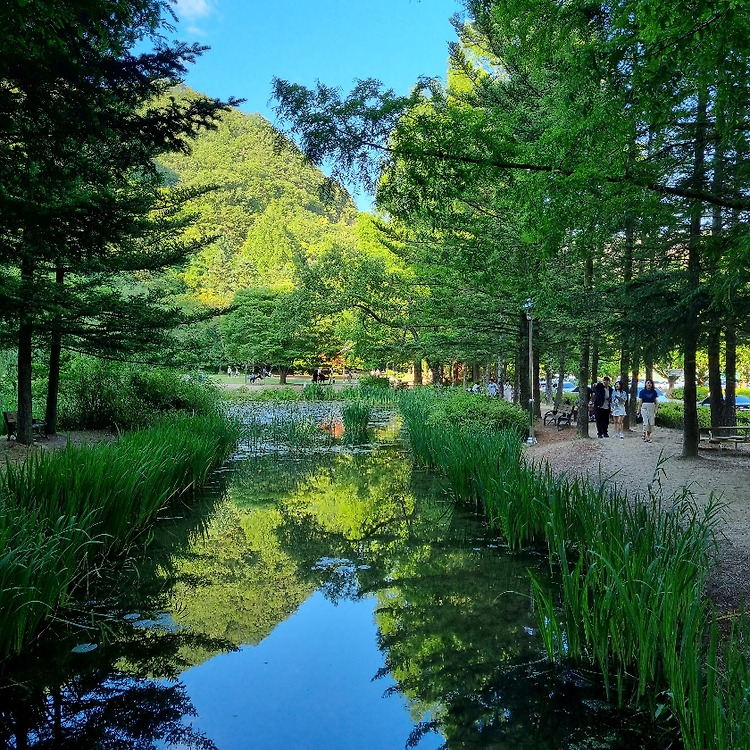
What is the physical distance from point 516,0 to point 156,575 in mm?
5393

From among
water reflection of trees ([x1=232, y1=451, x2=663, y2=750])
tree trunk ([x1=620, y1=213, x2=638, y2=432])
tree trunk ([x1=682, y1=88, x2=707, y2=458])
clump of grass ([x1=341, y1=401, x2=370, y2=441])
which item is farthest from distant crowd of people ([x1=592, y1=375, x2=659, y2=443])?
water reflection of trees ([x1=232, y1=451, x2=663, y2=750])

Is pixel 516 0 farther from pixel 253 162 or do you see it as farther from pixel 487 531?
pixel 253 162

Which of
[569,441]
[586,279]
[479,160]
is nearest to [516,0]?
[479,160]

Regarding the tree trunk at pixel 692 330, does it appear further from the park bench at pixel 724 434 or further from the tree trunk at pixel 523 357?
the tree trunk at pixel 523 357

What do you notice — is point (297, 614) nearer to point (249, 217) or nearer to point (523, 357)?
point (523, 357)

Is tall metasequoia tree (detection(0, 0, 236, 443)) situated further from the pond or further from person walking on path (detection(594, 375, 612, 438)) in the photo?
person walking on path (detection(594, 375, 612, 438))

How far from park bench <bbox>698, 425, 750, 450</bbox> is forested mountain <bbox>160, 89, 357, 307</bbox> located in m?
23.6

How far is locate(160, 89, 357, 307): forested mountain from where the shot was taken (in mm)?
Answer: 50156

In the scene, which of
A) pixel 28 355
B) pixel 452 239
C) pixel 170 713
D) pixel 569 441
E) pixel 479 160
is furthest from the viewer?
pixel 569 441

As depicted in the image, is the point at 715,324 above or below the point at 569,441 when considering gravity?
above

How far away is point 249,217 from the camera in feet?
247

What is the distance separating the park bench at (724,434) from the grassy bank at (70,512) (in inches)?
367

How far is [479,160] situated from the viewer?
4.67 m

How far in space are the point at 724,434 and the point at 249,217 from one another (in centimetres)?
6988
